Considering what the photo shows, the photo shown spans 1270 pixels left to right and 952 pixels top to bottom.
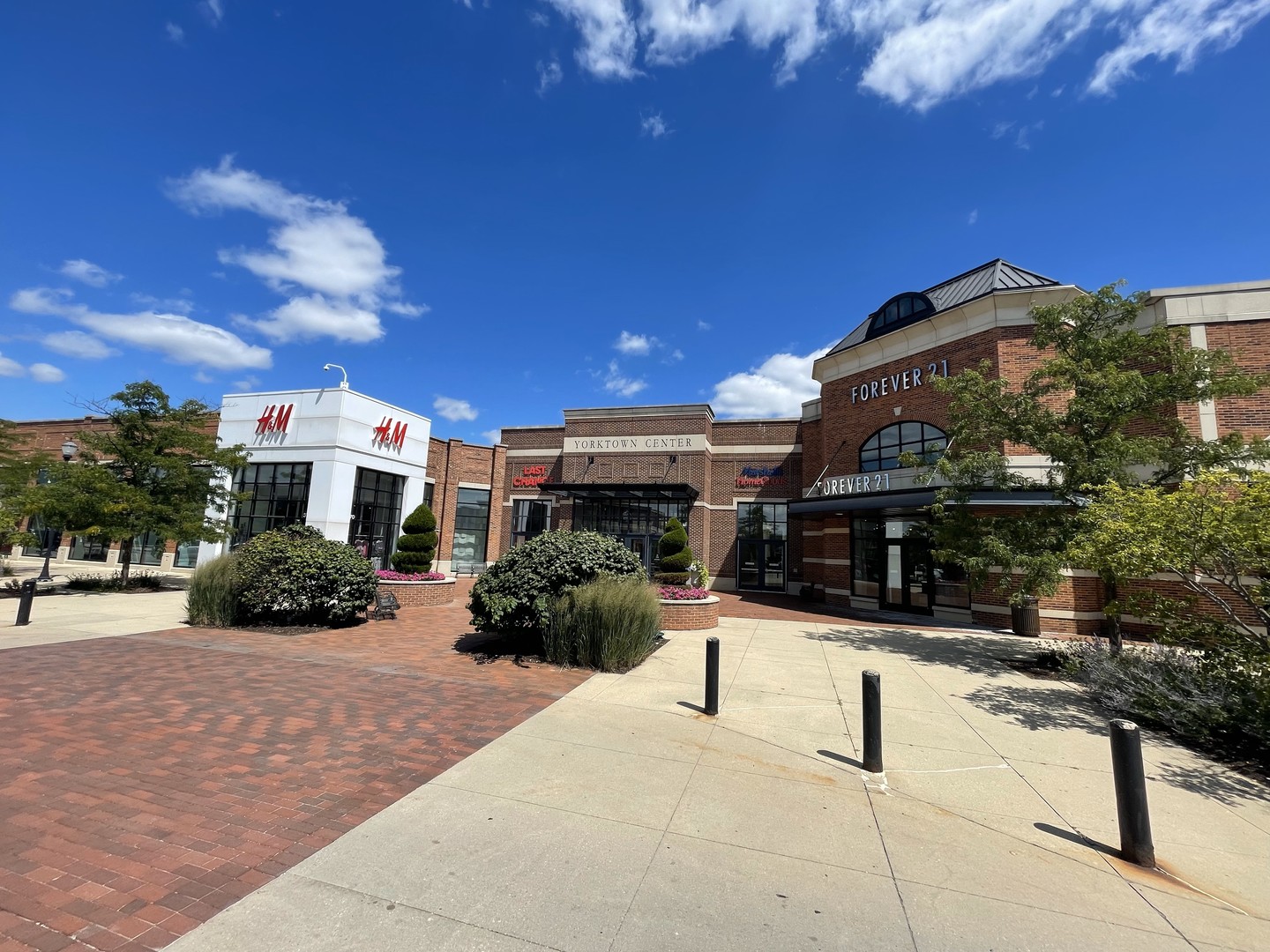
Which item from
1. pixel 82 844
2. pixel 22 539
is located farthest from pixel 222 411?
pixel 82 844

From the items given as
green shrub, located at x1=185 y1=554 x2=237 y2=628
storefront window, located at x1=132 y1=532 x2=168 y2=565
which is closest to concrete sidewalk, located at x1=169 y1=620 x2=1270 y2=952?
green shrub, located at x1=185 y1=554 x2=237 y2=628

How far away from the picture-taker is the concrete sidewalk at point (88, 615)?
9500 millimetres

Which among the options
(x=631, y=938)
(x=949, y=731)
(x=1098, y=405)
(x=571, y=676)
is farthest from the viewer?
(x=1098, y=405)

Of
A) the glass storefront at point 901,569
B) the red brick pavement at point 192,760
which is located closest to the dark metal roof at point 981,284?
the glass storefront at point 901,569

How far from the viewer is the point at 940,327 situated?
1664cm

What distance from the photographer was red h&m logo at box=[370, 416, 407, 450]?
73.9 feet

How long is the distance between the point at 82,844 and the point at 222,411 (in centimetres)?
2387

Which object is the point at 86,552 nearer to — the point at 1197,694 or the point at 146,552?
the point at 146,552

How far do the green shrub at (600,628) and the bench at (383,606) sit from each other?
250 inches

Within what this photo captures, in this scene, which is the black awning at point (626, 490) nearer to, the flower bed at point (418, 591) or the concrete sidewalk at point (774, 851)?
the flower bed at point (418, 591)

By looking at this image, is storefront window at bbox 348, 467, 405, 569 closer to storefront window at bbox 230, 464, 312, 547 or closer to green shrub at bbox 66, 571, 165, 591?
storefront window at bbox 230, 464, 312, 547

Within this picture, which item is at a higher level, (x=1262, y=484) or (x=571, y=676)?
(x=1262, y=484)

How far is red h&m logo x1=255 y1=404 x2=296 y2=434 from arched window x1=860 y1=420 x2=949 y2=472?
21.7 metres

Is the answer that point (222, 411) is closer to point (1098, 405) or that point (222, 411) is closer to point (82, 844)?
point (82, 844)
